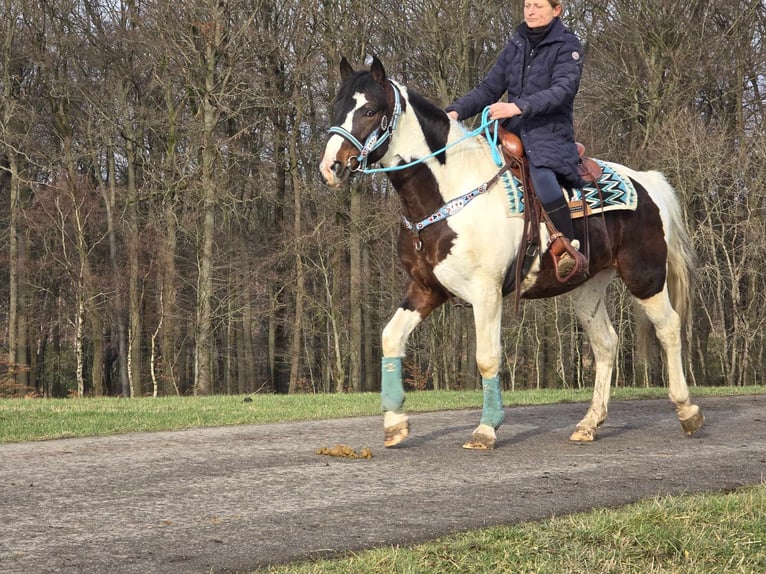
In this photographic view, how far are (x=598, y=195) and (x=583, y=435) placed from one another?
2.03 metres

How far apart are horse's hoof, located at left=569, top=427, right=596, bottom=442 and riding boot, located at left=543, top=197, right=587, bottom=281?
4.37ft

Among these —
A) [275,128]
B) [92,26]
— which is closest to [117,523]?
[275,128]

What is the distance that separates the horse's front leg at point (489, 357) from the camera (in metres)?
7.14

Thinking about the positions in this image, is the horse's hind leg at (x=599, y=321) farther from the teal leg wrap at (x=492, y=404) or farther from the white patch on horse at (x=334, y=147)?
the white patch on horse at (x=334, y=147)

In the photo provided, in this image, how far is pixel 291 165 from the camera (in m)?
28.8

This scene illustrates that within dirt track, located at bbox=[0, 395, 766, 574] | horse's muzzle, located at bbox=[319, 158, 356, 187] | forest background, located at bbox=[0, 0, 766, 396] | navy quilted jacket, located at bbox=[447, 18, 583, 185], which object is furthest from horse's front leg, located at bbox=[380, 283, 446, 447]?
forest background, located at bbox=[0, 0, 766, 396]

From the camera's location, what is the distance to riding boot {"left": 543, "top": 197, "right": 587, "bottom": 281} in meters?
7.51

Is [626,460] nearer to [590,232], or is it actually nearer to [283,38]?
[590,232]

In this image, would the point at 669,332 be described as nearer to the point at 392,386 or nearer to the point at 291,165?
the point at 392,386

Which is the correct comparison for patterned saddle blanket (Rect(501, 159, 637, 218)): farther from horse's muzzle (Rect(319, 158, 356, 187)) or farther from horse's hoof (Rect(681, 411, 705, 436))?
horse's hoof (Rect(681, 411, 705, 436))

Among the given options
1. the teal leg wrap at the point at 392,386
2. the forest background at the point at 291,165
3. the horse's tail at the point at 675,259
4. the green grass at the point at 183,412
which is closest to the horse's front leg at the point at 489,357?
the teal leg wrap at the point at 392,386

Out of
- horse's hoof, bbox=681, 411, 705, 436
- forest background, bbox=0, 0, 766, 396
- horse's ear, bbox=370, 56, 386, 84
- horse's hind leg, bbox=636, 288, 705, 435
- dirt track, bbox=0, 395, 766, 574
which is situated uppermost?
forest background, bbox=0, 0, 766, 396

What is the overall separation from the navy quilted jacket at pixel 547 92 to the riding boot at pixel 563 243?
11.9 inches

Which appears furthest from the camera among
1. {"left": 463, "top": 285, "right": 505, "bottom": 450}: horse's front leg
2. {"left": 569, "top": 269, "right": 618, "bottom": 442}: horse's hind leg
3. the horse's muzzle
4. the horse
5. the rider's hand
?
{"left": 569, "top": 269, "right": 618, "bottom": 442}: horse's hind leg
